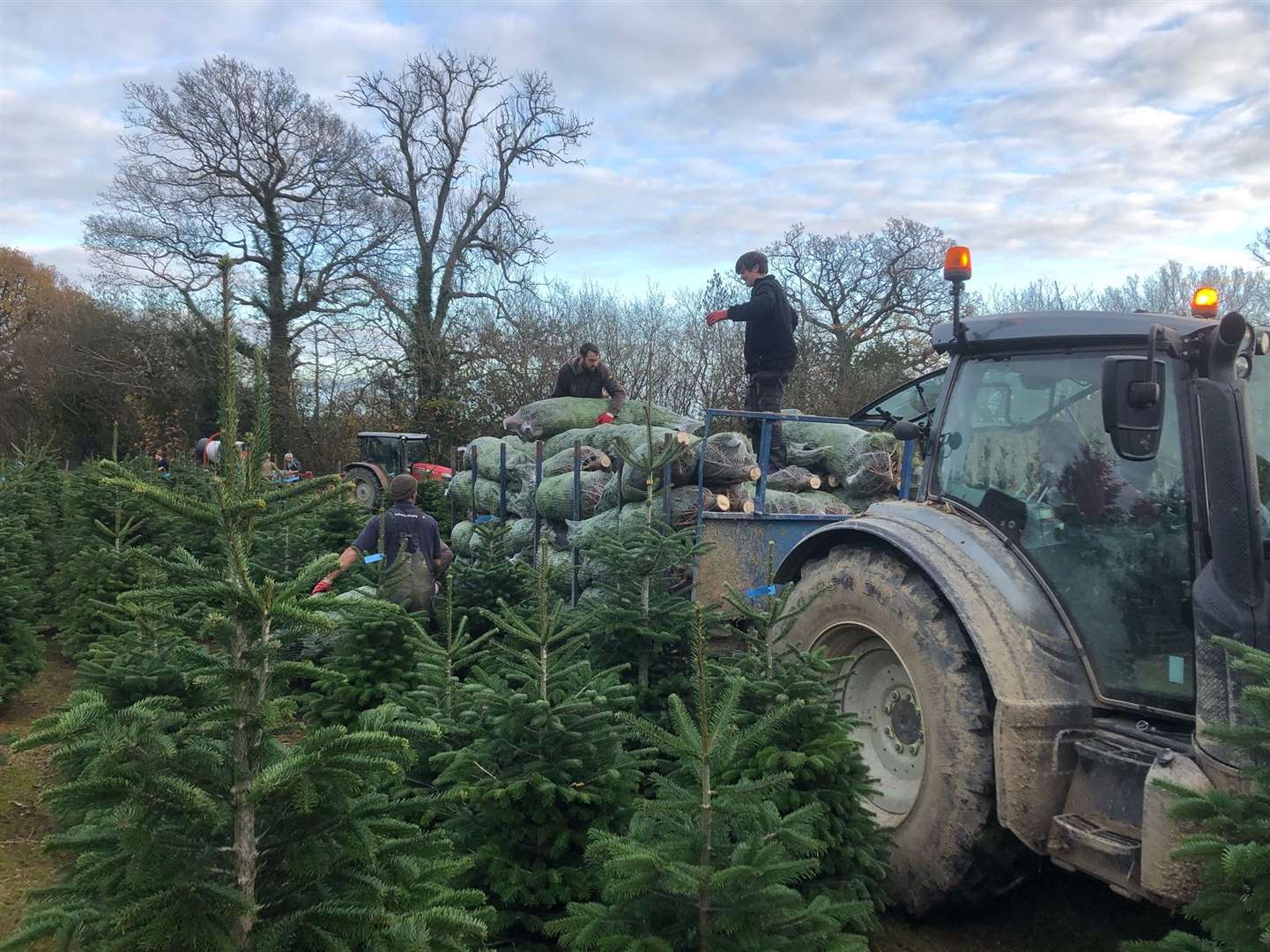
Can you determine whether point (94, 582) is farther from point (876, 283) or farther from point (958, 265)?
point (876, 283)

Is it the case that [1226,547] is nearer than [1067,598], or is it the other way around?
[1226,547]

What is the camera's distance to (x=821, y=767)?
3422mm

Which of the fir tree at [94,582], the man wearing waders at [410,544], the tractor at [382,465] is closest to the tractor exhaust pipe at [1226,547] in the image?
the man wearing waders at [410,544]

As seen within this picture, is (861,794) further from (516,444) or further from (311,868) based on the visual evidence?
(516,444)

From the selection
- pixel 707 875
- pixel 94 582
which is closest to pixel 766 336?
pixel 707 875

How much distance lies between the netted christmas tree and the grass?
1081 mm

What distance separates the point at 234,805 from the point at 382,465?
16604 mm

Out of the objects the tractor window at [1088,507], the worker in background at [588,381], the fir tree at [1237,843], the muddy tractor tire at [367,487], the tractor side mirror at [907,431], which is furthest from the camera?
the muddy tractor tire at [367,487]

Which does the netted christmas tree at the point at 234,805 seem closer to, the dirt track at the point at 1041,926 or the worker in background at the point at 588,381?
the dirt track at the point at 1041,926

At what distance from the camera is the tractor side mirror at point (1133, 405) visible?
3113mm

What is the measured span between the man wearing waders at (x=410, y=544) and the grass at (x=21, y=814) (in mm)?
1996

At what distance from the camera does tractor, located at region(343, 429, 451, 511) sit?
16750 mm

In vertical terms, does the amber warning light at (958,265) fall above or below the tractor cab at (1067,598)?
above

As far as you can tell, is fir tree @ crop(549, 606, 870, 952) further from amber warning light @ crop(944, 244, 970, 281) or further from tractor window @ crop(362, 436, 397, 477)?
tractor window @ crop(362, 436, 397, 477)
